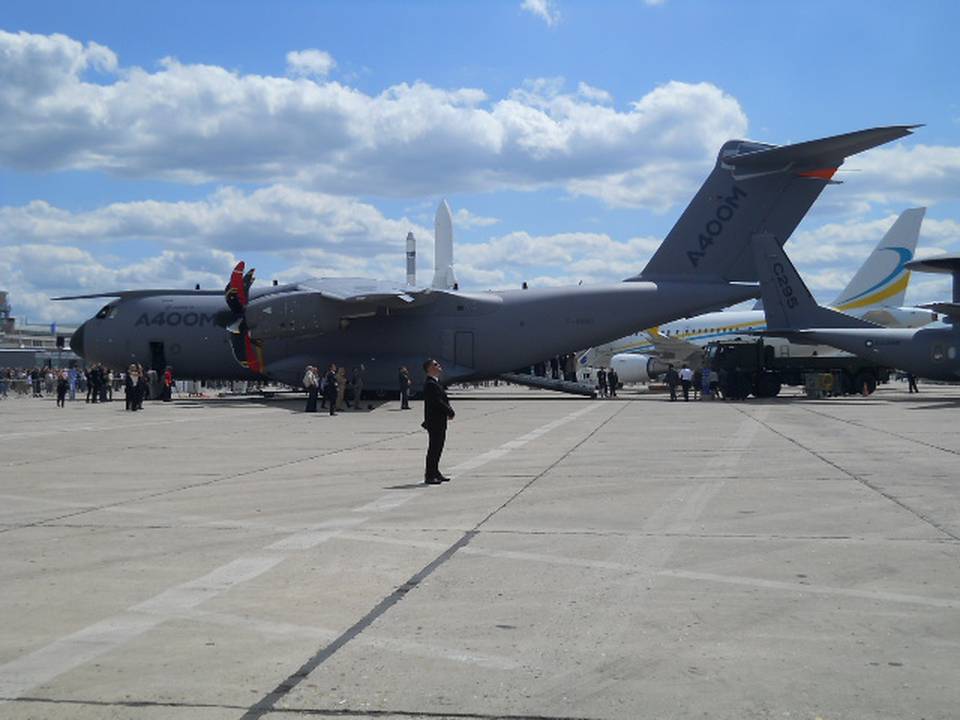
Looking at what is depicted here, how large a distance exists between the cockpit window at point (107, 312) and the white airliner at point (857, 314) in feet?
71.4

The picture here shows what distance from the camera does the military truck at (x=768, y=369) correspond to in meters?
40.0

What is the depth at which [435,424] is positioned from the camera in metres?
13.6

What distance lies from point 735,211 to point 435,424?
23.7 meters

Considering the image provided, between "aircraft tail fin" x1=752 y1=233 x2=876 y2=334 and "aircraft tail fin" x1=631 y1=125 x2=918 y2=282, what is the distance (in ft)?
1.59

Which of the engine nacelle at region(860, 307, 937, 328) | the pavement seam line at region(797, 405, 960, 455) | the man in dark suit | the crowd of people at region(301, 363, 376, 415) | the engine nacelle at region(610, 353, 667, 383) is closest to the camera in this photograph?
the man in dark suit

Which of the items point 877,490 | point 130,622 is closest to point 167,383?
point 877,490

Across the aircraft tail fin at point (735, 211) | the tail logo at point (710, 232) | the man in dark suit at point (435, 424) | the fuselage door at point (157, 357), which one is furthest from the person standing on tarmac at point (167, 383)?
the man in dark suit at point (435, 424)

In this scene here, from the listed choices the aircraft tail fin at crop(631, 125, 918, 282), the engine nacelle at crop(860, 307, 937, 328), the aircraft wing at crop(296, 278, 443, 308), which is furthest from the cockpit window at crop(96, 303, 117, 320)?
the engine nacelle at crop(860, 307, 937, 328)

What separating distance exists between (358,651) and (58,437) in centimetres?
1795

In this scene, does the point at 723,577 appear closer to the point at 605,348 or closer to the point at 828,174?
the point at 828,174

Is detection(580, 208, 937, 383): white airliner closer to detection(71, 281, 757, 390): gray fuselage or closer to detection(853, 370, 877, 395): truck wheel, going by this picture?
detection(853, 370, 877, 395): truck wheel

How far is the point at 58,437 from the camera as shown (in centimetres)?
2170

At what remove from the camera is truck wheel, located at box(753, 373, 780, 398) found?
4038 cm

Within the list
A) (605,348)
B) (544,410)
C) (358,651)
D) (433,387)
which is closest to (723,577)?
(358,651)
